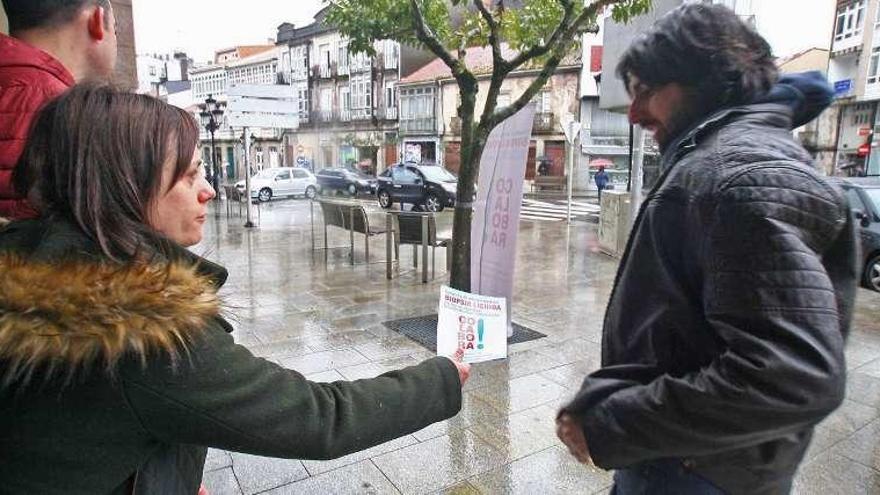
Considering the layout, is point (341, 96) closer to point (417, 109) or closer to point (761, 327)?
point (417, 109)

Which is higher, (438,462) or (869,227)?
(869,227)

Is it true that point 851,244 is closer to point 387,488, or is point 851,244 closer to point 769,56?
point 769,56

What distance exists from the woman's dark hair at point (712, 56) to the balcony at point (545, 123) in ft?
106

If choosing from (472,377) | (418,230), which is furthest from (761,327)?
(418,230)

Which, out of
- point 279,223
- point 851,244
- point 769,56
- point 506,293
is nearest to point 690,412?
point 851,244

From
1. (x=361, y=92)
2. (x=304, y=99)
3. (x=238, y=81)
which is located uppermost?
(x=238, y=81)

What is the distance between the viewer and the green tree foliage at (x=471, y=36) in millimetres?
4859

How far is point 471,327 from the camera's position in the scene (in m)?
1.65

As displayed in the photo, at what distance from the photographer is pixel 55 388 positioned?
905 millimetres

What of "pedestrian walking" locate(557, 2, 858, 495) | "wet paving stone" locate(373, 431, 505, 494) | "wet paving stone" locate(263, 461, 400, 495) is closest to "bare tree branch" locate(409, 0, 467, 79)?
"wet paving stone" locate(373, 431, 505, 494)

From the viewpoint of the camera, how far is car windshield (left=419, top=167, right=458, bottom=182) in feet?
64.2

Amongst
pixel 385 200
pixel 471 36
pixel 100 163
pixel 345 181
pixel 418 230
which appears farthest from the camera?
pixel 345 181

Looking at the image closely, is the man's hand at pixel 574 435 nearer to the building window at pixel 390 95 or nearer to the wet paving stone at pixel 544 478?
the wet paving stone at pixel 544 478

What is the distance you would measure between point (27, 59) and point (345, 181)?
24521mm
